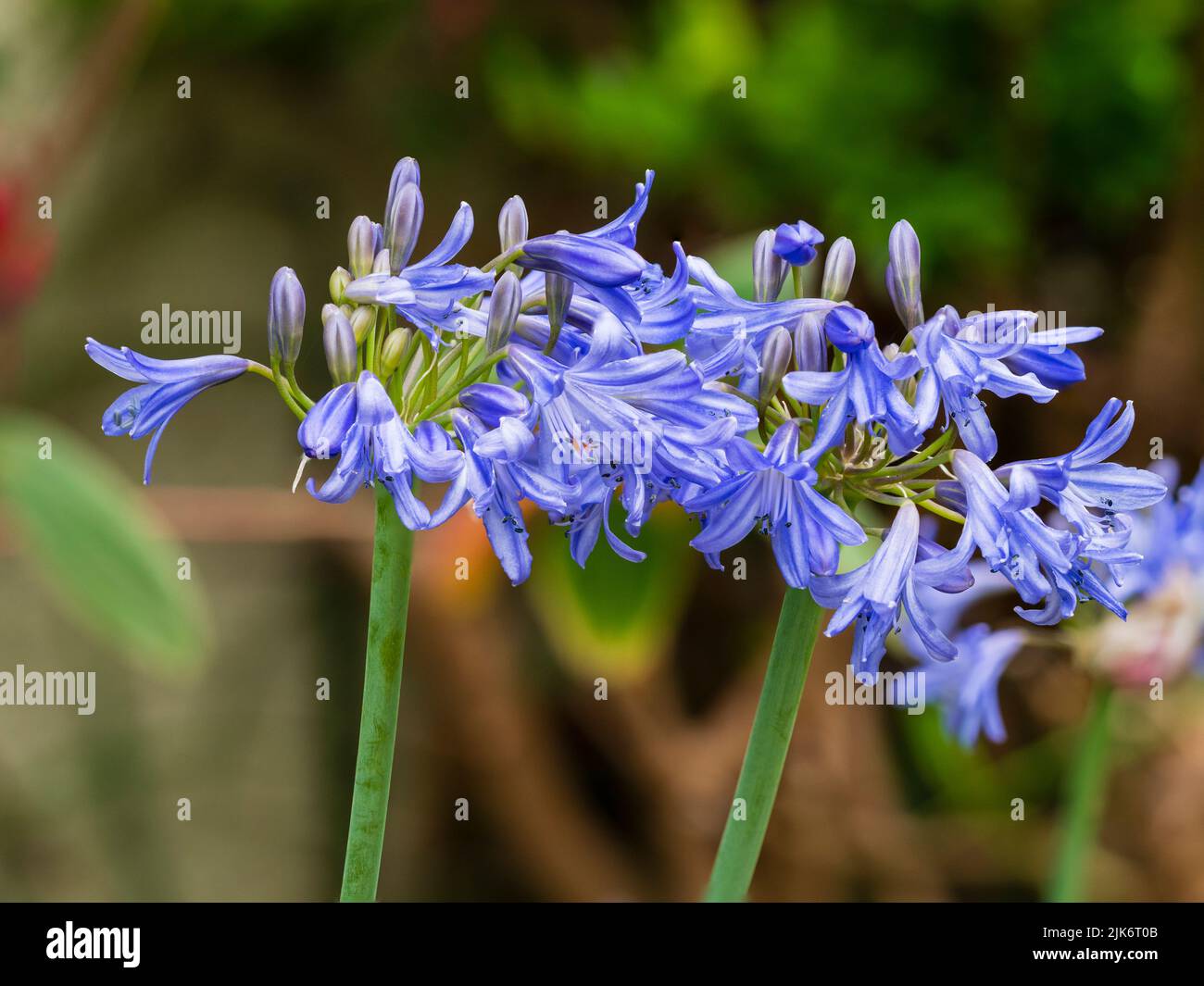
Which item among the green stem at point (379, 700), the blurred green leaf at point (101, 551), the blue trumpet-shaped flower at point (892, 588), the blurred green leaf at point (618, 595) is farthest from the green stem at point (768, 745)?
the blurred green leaf at point (618, 595)

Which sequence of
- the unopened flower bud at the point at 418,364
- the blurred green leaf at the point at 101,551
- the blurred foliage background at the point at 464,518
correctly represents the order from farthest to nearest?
1. the blurred foliage background at the point at 464,518
2. the blurred green leaf at the point at 101,551
3. the unopened flower bud at the point at 418,364

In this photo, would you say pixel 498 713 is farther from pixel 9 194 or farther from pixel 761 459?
pixel 761 459

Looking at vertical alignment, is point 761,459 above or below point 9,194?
below

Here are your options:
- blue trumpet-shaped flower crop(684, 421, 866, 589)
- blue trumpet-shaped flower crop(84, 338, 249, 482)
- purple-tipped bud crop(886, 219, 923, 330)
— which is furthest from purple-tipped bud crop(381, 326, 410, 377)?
purple-tipped bud crop(886, 219, 923, 330)

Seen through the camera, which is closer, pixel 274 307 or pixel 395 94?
pixel 274 307

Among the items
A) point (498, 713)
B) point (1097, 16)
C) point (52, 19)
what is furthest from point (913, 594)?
point (52, 19)

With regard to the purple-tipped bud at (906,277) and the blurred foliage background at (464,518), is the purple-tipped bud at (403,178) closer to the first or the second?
the purple-tipped bud at (906,277)
